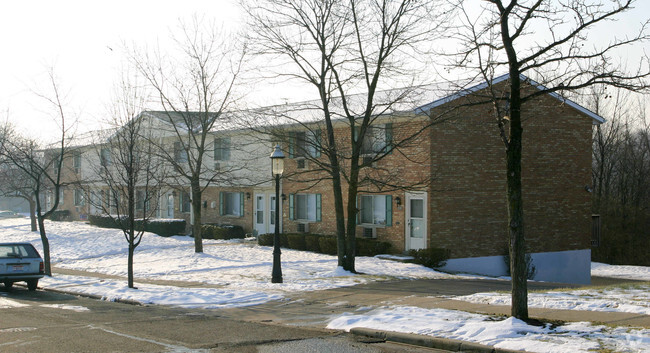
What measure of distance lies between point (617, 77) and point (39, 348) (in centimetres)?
960

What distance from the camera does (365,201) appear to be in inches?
1057

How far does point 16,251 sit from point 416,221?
13.7 metres

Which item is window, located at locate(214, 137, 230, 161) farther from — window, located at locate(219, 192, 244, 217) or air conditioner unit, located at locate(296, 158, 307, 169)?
air conditioner unit, located at locate(296, 158, 307, 169)

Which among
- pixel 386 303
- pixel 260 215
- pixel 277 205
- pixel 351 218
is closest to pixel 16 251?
pixel 277 205

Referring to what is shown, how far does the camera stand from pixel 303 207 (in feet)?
99.3

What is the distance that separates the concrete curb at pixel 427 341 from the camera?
8.82 meters

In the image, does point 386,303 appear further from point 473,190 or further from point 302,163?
point 302,163

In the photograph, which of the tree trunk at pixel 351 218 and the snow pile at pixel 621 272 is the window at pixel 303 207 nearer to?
the tree trunk at pixel 351 218

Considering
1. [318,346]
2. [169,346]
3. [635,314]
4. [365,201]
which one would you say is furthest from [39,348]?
[365,201]

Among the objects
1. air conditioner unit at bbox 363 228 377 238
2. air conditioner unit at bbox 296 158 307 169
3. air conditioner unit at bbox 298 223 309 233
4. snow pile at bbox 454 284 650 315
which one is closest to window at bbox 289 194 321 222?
air conditioner unit at bbox 298 223 309 233

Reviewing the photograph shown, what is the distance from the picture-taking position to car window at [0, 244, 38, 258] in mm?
18297

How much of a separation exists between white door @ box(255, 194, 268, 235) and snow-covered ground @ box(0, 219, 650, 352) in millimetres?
1236

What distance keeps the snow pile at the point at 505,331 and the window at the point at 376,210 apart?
1345cm

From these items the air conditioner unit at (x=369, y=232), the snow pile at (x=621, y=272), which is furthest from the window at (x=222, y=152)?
the snow pile at (x=621, y=272)
